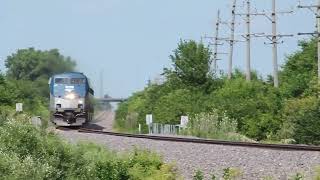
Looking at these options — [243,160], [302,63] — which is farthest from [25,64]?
[243,160]

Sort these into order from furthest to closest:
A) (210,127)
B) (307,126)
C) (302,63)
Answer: (302,63) < (210,127) < (307,126)

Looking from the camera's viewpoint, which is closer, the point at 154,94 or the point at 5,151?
the point at 5,151

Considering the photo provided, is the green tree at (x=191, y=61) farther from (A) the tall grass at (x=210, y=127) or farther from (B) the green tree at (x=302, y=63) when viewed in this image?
(A) the tall grass at (x=210, y=127)

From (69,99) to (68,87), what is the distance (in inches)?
29.8

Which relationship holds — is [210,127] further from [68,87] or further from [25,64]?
[25,64]

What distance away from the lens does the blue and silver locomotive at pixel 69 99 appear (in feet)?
152

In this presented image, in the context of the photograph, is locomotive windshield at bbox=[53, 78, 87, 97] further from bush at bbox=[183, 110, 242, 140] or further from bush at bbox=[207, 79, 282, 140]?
bush at bbox=[183, 110, 242, 140]

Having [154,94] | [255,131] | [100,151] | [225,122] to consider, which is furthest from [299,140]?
[154,94]

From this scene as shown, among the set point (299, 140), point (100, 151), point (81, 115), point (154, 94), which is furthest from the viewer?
point (154, 94)

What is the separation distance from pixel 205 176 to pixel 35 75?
57.1 meters

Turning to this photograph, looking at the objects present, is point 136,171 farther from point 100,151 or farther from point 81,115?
point 81,115

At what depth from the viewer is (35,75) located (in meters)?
71.8

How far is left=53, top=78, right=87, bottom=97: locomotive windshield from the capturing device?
154ft

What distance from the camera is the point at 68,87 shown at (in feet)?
154
